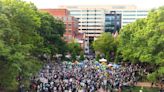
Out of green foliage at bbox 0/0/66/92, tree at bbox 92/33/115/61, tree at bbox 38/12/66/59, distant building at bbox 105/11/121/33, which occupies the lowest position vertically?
distant building at bbox 105/11/121/33

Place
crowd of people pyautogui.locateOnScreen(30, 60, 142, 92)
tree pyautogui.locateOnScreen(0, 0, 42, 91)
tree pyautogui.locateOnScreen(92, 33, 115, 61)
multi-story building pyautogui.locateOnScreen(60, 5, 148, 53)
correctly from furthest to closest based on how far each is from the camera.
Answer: multi-story building pyautogui.locateOnScreen(60, 5, 148, 53)
tree pyautogui.locateOnScreen(92, 33, 115, 61)
crowd of people pyautogui.locateOnScreen(30, 60, 142, 92)
tree pyautogui.locateOnScreen(0, 0, 42, 91)

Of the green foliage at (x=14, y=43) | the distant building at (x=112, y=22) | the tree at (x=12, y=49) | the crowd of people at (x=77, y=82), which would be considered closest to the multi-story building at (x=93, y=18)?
the distant building at (x=112, y=22)

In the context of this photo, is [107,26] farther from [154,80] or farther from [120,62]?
[154,80]

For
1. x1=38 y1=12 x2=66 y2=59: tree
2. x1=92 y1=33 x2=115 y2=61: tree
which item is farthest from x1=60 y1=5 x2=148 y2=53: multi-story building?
x1=38 y1=12 x2=66 y2=59: tree

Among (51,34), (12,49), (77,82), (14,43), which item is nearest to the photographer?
(12,49)

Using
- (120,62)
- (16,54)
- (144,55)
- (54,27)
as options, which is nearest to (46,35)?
(54,27)

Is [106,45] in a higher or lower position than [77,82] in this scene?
lower

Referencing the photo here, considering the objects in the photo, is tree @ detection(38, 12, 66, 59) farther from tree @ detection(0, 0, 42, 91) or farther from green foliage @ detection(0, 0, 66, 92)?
tree @ detection(0, 0, 42, 91)

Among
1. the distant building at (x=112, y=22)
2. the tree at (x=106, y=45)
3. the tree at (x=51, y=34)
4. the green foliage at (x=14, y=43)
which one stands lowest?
the distant building at (x=112, y=22)

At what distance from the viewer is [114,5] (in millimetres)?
189125

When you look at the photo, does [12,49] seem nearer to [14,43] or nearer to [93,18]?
[14,43]

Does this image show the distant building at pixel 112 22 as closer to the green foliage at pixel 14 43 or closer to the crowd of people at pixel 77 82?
the crowd of people at pixel 77 82

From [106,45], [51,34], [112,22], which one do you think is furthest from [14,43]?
[112,22]

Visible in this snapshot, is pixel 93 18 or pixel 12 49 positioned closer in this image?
pixel 12 49
